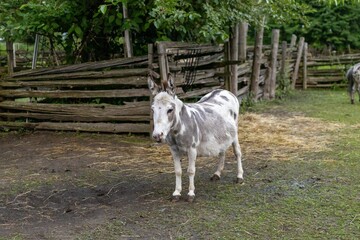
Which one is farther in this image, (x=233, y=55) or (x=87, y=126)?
(x=233, y=55)

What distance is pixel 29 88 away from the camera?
948cm

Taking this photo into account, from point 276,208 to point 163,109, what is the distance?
4.93ft

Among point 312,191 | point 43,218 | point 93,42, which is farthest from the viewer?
point 93,42

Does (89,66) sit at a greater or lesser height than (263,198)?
greater

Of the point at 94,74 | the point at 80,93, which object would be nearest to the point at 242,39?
the point at 94,74

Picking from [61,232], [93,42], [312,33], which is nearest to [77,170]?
[61,232]

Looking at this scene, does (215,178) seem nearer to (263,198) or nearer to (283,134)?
(263,198)

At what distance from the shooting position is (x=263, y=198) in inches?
194

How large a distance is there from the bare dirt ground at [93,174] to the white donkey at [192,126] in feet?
1.38

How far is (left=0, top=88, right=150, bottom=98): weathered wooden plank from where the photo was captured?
8.16 m

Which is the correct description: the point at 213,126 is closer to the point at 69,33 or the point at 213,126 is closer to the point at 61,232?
the point at 61,232

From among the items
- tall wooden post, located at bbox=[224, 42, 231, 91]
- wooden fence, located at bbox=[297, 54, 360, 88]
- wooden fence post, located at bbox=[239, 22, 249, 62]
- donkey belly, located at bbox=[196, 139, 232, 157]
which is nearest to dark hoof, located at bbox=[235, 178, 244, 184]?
donkey belly, located at bbox=[196, 139, 232, 157]

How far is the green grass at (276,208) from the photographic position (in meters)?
4.00

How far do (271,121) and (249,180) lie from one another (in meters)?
4.60
